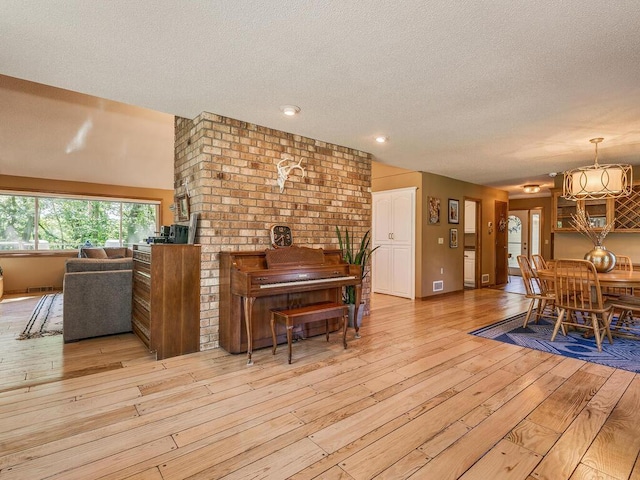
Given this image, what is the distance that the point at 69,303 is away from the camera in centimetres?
347

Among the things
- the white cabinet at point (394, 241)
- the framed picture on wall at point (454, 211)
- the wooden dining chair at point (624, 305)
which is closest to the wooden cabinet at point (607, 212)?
the wooden dining chair at point (624, 305)

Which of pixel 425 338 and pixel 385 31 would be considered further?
pixel 425 338

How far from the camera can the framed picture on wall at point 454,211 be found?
21.9 feet

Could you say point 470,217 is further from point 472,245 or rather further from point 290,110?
point 290,110

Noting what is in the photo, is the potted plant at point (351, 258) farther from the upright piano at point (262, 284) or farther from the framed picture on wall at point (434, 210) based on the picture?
the framed picture on wall at point (434, 210)

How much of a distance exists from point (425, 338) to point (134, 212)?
7.48 metres

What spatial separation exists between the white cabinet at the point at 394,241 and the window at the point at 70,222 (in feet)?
18.4

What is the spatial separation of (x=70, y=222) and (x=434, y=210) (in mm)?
7767

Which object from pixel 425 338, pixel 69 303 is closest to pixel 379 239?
pixel 425 338

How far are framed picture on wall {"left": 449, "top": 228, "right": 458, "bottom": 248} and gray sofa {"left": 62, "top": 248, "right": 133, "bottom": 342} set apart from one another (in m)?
5.59

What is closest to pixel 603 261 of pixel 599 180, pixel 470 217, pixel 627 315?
pixel 599 180

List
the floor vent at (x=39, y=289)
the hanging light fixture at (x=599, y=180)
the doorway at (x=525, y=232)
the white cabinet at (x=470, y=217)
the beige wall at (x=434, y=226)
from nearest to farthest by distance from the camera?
the hanging light fixture at (x=599, y=180)
the beige wall at (x=434, y=226)
the floor vent at (x=39, y=289)
the white cabinet at (x=470, y=217)
the doorway at (x=525, y=232)

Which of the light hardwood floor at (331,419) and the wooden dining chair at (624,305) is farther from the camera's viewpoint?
the wooden dining chair at (624,305)

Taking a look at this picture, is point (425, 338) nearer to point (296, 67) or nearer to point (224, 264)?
point (224, 264)
